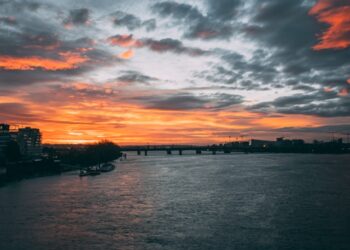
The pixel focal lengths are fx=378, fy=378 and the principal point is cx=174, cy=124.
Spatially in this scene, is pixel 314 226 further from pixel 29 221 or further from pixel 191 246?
pixel 29 221

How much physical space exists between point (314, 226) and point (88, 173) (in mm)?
91727

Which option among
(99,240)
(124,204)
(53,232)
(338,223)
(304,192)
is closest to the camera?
(99,240)

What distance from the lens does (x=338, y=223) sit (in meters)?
46.5

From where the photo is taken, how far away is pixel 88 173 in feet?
409

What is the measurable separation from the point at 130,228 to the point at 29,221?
563 inches

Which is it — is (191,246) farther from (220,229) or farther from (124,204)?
(124,204)

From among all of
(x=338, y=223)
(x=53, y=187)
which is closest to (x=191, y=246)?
(x=338, y=223)

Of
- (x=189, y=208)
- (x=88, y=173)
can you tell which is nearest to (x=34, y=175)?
(x=88, y=173)

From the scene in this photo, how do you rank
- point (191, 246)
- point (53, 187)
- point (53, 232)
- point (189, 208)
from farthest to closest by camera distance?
1. point (53, 187)
2. point (189, 208)
3. point (53, 232)
4. point (191, 246)

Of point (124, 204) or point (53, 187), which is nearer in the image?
point (124, 204)

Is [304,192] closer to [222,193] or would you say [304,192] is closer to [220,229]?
[222,193]

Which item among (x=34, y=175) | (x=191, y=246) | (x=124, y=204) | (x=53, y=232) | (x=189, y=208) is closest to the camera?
(x=191, y=246)

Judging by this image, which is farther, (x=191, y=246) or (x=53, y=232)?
(x=53, y=232)

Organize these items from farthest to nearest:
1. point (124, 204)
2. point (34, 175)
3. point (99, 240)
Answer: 1. point (34, 175)
2. point (124, 204)
3. point (99, 240)
